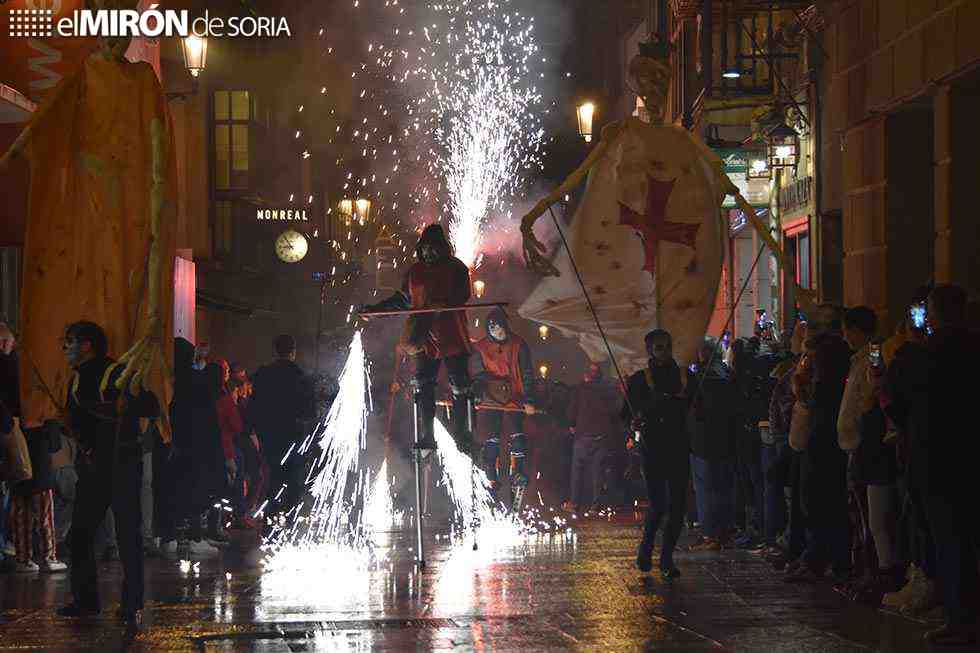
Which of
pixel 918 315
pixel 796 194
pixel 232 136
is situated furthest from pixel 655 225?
pixel 232 136

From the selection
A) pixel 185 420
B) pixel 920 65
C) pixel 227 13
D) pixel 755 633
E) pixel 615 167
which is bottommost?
pixel 755 633

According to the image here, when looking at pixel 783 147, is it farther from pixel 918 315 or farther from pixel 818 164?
pixel 918 315

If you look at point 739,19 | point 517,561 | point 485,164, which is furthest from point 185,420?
point 485,164

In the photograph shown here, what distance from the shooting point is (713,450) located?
51.6ft

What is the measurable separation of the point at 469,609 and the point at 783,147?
44.3 feet

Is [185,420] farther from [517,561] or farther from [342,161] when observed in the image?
[342,161]

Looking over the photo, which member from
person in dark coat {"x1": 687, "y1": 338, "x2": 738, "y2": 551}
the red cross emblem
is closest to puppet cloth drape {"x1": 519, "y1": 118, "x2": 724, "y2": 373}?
the red cross emblem

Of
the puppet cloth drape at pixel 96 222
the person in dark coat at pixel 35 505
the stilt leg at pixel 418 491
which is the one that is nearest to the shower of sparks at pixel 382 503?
the stilt leg at pixel 418 491

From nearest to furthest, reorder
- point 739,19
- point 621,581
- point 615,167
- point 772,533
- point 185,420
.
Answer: point 621,581 → point 615,167 → point 772,533 → point 185,420 → point 739,19

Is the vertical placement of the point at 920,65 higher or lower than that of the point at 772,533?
higher

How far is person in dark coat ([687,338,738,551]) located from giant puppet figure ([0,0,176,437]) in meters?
5.90

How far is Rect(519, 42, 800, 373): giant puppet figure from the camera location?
528 inches

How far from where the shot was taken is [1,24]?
20578mm

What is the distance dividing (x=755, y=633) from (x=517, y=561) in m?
4.47
